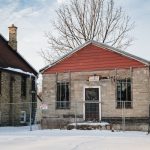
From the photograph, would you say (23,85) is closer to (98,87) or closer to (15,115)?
(15,115)

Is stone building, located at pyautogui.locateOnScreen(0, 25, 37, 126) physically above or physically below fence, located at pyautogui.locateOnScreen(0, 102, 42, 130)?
above

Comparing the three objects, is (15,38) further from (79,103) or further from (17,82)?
(79,103)

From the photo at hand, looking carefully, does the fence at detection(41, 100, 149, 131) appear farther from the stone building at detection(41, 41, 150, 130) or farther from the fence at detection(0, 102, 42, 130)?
the fence at detection(0, 102, 42, 130)

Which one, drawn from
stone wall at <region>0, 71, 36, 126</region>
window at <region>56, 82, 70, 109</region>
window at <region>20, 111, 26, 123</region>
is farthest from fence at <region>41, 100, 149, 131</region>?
window at <region>20, 111, 26, 123</region>

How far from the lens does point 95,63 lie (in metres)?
25.4

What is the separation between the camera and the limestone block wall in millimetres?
23828

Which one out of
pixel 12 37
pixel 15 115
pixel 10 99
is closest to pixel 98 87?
pixel 10 99

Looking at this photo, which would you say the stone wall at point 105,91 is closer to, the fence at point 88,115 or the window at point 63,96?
the fence at point 88,115

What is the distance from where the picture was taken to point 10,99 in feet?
100

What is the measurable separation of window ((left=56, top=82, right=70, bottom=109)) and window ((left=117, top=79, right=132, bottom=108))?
337cm

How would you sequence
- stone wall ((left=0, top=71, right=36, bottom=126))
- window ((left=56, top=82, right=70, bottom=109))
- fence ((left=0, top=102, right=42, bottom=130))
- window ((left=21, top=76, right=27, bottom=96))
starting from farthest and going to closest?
window ((left=21, top=76, right=27, bottom=96)), stone wall ((left=0, top=71, right=36, bottom=126)), fence ((left=0, top=102, right=42, bottom=130)), window ((left=56, top=82, right=70, bottom=109))

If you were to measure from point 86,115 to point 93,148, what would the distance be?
11.4m

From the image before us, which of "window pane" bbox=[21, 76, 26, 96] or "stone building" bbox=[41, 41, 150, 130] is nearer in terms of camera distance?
"stone building" bbox=[41, 41, 150, 130]

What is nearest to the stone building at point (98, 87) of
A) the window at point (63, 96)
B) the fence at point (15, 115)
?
the window at point (63, 96)
